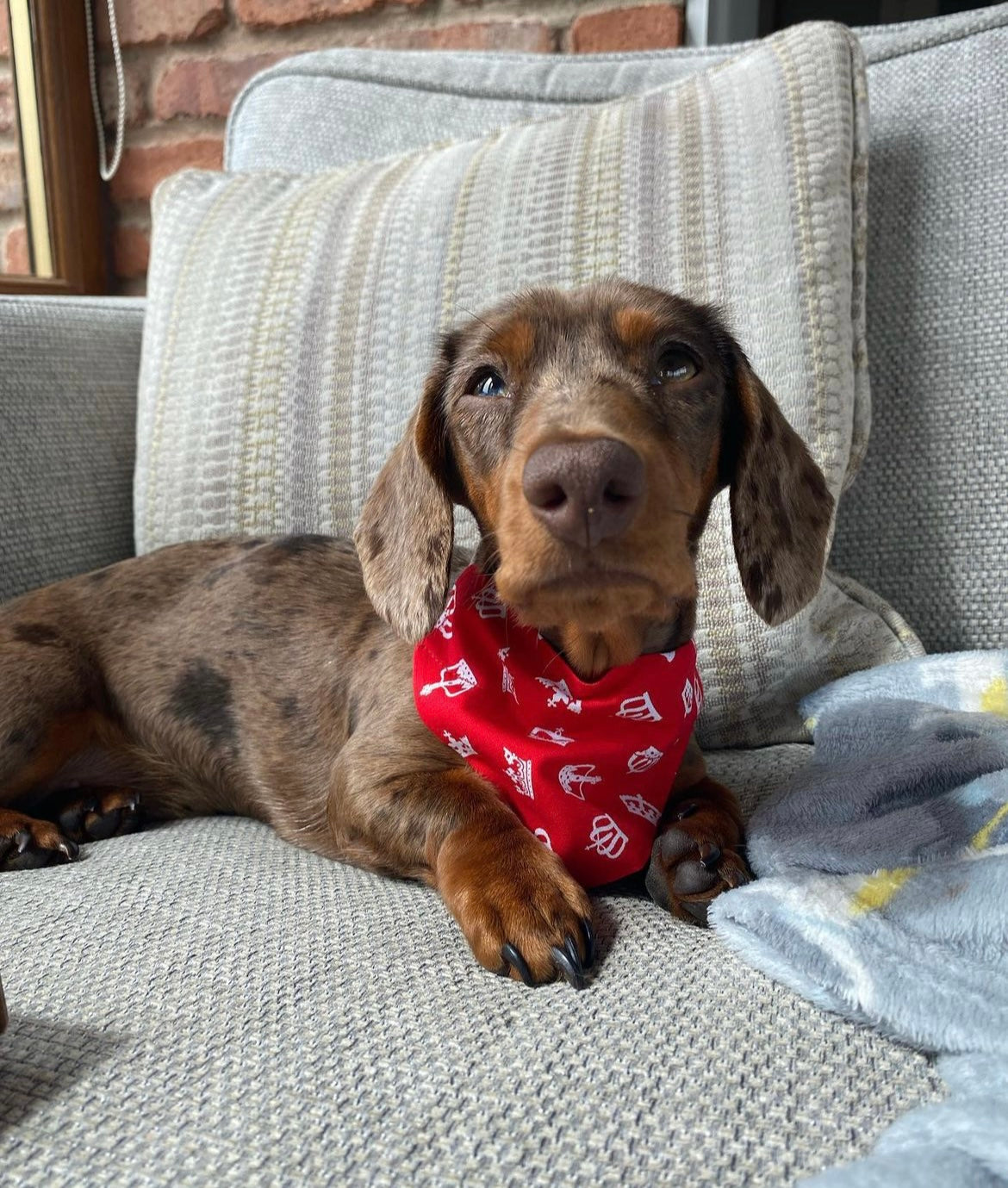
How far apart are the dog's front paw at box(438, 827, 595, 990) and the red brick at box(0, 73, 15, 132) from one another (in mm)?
2974

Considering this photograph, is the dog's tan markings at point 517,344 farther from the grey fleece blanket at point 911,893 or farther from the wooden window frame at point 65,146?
the wooden window frame at point 65,146

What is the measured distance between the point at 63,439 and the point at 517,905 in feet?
4.71

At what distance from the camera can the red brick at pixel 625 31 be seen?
266cm

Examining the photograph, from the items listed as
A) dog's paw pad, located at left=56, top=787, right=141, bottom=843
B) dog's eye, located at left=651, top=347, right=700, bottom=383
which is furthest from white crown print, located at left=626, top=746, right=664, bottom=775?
dog's paw pad, located at left=56, top=787, right=141, bottom=843

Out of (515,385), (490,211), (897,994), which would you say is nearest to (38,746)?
(515,385)

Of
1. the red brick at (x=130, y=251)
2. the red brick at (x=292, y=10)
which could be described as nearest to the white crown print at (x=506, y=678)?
the red brick at (x=292, y=10)

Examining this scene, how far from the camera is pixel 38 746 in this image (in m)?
1.73

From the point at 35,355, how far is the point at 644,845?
5.01 ft

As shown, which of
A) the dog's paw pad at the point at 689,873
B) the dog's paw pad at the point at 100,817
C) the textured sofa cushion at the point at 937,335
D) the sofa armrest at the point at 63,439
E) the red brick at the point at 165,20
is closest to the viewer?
the dog's paw pad at the point at 689,873

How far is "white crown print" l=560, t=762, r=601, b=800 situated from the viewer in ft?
4.37

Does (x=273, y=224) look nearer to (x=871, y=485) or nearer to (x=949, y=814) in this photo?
(x=871, y=485)

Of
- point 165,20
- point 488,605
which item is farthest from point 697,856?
point 165,20

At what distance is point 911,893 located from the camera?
44.3 inches

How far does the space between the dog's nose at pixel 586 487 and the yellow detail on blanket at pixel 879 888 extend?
50 cm
